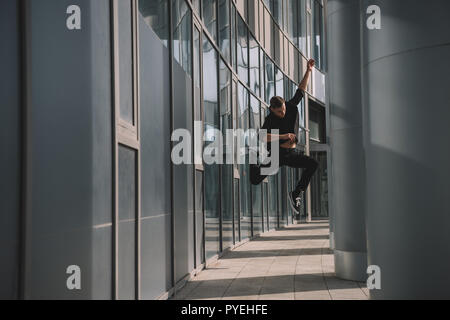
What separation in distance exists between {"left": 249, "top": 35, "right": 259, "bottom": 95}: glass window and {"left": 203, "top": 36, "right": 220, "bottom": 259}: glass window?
576 centimetres

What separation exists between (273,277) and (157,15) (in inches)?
186

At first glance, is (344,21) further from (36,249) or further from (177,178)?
(36,249)

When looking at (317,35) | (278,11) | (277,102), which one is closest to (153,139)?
(277,102)

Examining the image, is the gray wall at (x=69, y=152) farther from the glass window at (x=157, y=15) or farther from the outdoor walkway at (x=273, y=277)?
the outdoor walkway at (x=273, y=277)

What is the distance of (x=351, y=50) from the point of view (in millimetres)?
8891

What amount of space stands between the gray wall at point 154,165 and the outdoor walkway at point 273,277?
104 centimetres

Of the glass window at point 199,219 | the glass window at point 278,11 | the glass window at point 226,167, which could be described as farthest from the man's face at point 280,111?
the glass window at point 278,11

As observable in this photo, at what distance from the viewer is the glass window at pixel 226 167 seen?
1230 centimetres

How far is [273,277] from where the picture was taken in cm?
909

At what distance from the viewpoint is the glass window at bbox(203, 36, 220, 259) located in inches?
410

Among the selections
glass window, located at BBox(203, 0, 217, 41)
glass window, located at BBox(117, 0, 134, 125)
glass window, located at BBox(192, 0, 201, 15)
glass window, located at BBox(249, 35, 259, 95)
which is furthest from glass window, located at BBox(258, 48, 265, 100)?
glass window, located at BBox(117, 0, 134, 125)

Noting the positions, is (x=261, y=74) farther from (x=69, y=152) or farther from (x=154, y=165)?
(x=69, y=152)
